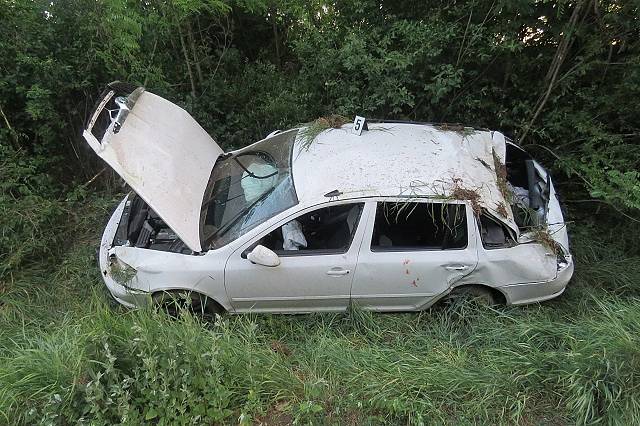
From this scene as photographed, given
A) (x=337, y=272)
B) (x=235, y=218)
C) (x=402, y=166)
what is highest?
(x=402, y=166)

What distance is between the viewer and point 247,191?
398 centimetres

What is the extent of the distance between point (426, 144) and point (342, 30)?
2820 millimetres

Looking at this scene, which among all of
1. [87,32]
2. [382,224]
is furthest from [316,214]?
[87,32]

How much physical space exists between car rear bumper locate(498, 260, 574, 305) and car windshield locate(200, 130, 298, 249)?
2077 mm

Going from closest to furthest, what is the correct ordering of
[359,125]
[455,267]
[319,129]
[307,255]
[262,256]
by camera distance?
[262,256] → [307,255] → [455,267] → [359,125] → [319,129]

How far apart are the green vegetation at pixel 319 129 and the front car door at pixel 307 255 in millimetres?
363

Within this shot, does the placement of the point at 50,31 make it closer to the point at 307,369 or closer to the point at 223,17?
the point at 223,17

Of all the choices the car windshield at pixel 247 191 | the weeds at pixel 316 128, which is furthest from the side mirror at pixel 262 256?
the weeds at pixel 316 128

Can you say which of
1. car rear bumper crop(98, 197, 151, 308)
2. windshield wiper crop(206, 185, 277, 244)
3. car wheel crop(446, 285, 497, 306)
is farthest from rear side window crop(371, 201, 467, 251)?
car rear bumper crop(98, 197, 151, 308)

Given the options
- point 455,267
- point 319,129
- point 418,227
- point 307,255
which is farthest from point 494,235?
point 319,129

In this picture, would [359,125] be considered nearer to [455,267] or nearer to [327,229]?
[327,229]

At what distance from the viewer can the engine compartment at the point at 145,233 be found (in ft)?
12.6

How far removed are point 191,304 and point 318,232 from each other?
119 centimetres

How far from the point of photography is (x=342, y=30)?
20.1 feet
